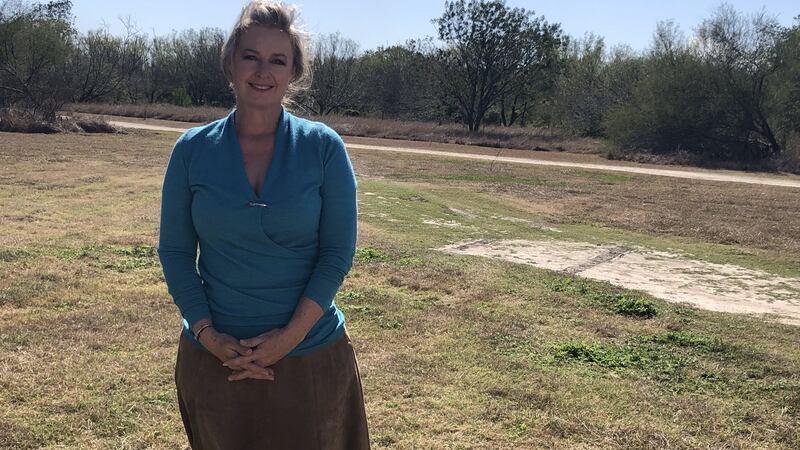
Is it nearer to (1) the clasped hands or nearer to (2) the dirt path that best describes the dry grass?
(2) the dirt path

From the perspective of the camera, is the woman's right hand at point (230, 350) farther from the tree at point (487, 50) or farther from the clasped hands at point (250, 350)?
the tree at point (487, 50)

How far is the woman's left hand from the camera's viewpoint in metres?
1.82

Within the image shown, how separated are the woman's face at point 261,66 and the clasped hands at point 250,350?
0.62m

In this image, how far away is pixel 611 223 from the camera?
38.3 ft

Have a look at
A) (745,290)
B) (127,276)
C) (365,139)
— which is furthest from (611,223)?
(365,139)

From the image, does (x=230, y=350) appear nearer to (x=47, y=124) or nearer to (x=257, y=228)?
(x=257, y=228)

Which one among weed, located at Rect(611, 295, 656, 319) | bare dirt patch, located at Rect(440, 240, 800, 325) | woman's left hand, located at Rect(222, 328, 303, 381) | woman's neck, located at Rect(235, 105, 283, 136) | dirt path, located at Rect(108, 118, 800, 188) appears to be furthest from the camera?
dirt path, located at Rect(108, 118, 800, 188)

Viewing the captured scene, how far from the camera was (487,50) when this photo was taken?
35781 millimetres

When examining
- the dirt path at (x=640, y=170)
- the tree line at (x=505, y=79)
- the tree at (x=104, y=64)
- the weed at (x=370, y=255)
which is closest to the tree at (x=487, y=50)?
the tree line at (x=505, y=79)

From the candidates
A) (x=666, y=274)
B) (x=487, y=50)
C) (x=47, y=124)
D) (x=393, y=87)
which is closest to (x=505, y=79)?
(x=487, y=50)

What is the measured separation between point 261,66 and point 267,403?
2.93ft

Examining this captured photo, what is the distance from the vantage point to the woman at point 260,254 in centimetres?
184

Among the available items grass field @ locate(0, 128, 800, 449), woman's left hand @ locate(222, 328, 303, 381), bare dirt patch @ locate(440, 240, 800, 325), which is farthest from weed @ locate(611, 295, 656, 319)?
woman's left hand @ locate(222, 328, 303, 381)

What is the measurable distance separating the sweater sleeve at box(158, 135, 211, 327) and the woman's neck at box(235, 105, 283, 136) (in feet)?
0.52
